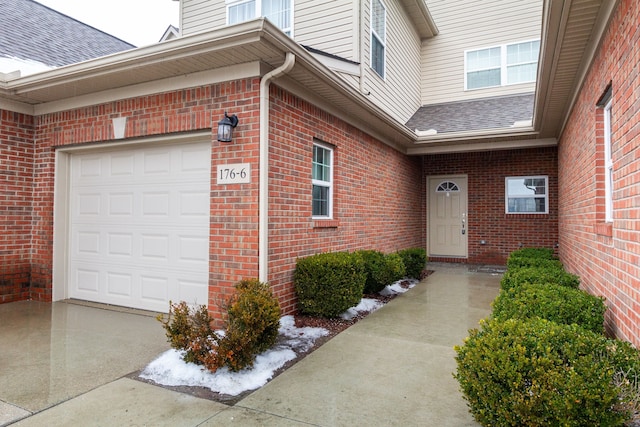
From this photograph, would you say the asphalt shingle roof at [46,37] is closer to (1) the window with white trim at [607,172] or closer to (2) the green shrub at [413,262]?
(2) the green shrub at [413,262]

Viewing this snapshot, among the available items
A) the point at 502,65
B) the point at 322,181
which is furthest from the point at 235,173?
the point at 502,65

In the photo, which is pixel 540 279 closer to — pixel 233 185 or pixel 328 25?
pixel 233 185

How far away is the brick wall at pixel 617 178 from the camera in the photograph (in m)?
2.88

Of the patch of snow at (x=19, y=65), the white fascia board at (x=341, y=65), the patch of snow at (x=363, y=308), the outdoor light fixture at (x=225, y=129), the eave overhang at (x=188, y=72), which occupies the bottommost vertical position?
the patch of snow at (x=363, y=308)

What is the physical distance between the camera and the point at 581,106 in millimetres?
5406

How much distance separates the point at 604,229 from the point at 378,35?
6576 millimetres

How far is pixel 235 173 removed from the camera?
4953mm

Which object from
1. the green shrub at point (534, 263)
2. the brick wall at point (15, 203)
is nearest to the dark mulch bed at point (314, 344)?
the green shrub at point (534, 263)

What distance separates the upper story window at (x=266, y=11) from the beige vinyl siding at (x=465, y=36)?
542 centimetres

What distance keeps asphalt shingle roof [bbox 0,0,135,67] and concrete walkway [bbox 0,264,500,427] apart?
450 cm

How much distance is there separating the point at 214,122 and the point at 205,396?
316 cm

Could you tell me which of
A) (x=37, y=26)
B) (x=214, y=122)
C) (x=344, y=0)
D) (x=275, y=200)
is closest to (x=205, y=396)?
(x=275, y=200)

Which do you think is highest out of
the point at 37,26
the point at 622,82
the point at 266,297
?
the point at 37,26

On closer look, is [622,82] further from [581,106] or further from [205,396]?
[205,396]
